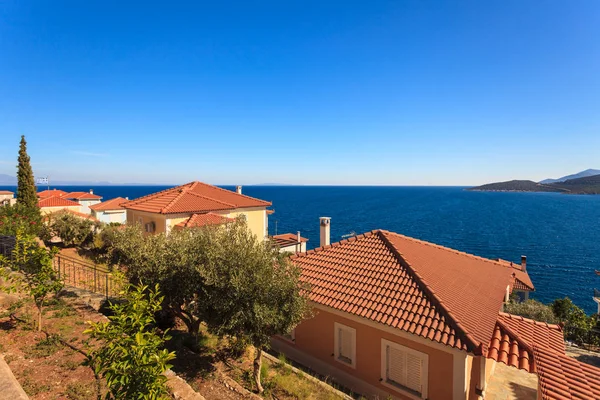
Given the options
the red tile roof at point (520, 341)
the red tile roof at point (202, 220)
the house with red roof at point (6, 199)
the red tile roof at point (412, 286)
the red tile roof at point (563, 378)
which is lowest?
the red tile roof at point (520, 341)

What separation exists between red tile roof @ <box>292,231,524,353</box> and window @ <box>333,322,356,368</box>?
3.73 ft

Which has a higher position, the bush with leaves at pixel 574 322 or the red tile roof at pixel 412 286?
the red tile roof at pixel 412 286

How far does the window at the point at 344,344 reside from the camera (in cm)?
1170

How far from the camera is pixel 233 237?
9805 millimetres

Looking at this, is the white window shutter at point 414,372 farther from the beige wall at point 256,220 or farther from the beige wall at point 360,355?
the beige wall at point 256,220

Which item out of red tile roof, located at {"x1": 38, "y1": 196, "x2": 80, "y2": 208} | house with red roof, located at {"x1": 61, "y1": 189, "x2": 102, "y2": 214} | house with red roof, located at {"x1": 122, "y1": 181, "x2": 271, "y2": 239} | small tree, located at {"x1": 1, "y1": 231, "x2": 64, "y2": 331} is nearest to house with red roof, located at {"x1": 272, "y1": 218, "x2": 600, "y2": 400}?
small tree, located at {"x1": 1, "y1": 231, "x2": 64, "y2": 331}

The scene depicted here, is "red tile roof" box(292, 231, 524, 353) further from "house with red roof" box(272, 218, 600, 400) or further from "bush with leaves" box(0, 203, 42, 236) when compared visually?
"bush with leaves" box(0, 203, 42, 236)

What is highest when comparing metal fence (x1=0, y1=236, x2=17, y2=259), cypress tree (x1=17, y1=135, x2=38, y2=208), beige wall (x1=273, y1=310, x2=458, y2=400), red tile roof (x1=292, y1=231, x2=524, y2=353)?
cypress tree (x1=17, y1=135, x2=38, y2=208)

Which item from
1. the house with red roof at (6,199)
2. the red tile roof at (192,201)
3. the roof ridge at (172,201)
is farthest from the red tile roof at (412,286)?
the house with red roof at (6,199)

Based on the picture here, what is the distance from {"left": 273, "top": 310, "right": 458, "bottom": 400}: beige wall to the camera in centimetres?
976

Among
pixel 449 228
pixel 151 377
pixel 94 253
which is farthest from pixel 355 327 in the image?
pixel 449 228

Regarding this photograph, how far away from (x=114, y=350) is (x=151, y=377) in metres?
0.75

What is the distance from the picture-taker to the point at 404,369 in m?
10.5

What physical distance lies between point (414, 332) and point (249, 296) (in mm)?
5531
